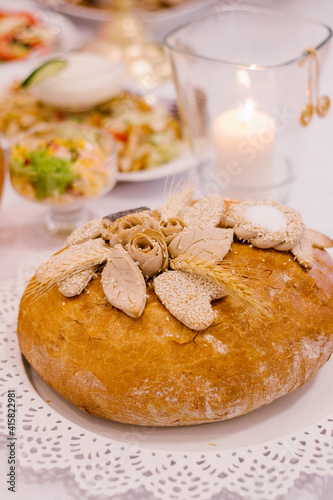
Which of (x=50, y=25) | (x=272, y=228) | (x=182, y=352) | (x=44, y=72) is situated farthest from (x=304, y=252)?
(x=50, y=25)

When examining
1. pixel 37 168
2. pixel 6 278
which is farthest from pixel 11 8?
pixel 6 278

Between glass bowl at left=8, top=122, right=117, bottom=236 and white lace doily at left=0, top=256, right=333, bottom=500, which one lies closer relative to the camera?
white lace doily at left=0, top=256, right=333, bottom=500

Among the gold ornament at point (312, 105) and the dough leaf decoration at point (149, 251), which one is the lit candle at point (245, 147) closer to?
the gold ornament at point (312, 105)

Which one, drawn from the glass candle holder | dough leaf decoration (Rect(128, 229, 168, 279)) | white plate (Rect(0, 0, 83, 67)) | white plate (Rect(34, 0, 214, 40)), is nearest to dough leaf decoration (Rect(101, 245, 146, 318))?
dough leaf decoration (Rect(128, 229, 168, 279))

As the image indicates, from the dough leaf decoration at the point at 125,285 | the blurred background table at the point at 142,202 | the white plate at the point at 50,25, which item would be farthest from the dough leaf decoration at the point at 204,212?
the white plate at the point at 50,25

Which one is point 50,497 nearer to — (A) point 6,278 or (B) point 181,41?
(A) point 6,278

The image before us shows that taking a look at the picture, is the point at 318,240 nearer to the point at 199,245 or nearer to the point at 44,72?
the point at 199,245

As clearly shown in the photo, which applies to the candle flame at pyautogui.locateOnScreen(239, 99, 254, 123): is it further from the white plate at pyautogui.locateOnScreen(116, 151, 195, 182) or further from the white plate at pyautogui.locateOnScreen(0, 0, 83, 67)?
the white plate at pyautogui.locateOnScreen(0, 0, 83, 67)
